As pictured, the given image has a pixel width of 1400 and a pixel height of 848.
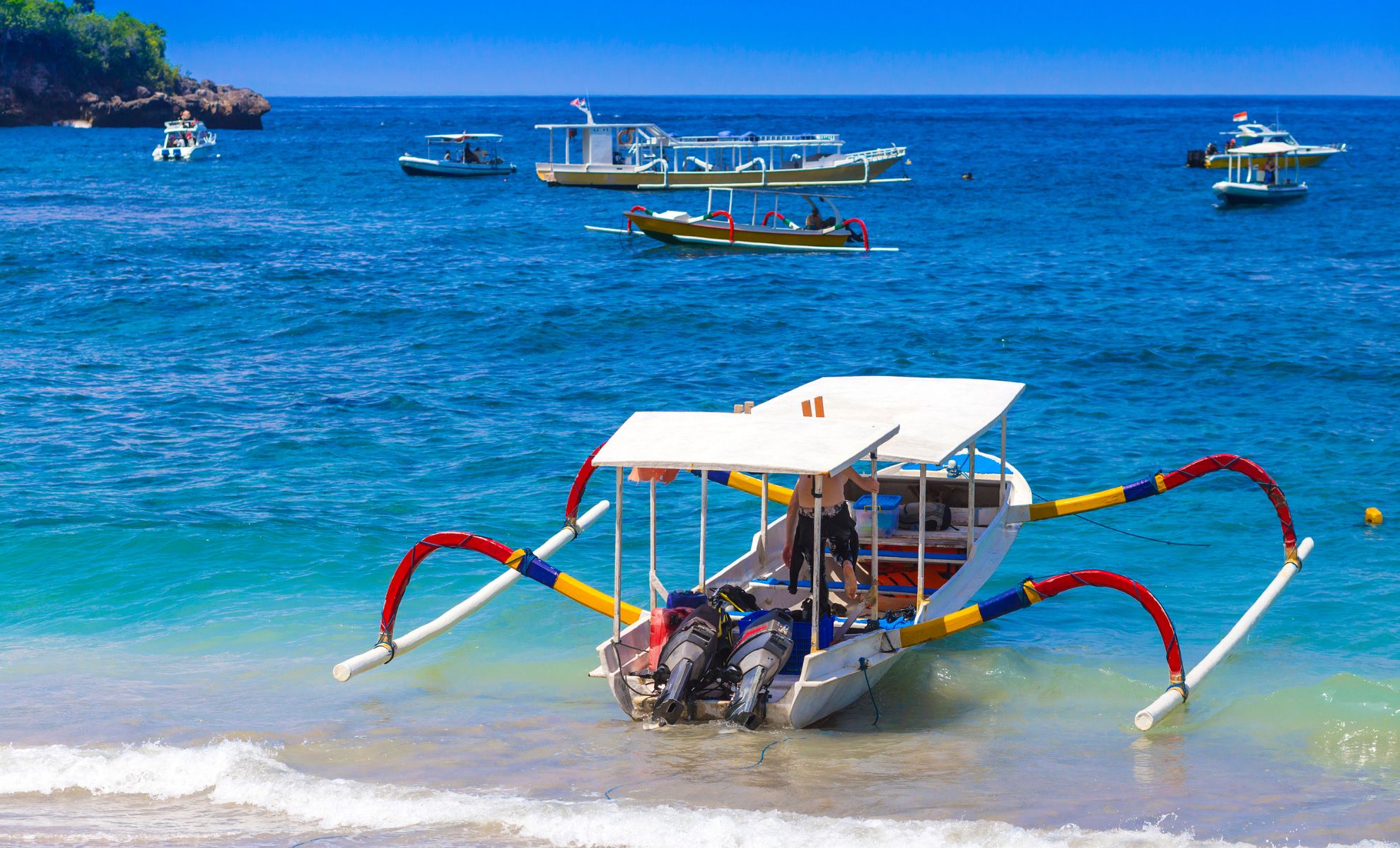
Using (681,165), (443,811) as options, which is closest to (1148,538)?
(443,811)

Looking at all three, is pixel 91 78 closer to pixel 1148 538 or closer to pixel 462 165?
pixel 462 165

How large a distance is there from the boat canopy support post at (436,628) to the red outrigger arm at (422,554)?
0.20m

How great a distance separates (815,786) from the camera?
9.10m

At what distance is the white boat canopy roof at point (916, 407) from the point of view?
10.6m

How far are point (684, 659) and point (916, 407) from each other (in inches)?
140

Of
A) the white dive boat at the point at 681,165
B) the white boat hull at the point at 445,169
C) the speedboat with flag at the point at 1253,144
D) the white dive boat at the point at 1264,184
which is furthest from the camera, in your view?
the white boat hull at the point at 445,169

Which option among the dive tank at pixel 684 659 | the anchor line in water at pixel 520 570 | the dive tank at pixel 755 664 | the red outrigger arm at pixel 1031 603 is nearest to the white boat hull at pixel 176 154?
the anchor line in water at pixel 520 570

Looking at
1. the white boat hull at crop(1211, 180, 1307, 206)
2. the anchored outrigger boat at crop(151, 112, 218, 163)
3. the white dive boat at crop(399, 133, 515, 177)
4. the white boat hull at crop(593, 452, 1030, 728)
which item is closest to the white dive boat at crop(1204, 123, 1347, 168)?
the white boat hull at crop(1211, 180, 1307, 206)

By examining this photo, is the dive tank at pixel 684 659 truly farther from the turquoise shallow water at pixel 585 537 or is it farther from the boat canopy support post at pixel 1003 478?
the boat canopy support post at pixel 1003 478

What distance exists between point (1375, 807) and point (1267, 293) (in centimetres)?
2599

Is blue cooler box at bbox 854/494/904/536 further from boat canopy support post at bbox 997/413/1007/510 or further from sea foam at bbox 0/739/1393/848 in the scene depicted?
sea foam at bbox 0/739/1393/848

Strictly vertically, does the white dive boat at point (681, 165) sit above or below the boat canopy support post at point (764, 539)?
above

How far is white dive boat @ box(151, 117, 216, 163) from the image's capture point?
87625 millimetres

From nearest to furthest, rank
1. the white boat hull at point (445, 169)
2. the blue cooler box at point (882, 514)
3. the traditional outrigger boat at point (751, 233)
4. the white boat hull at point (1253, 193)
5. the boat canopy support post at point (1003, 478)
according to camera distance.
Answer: the blue cooler box at point (882, 514) → the boat canopy support post at point (1003, 478) → the traditional outrigger boat at point (751, 233) → the white boat hull at point (1253, 193) → the white boat hull at point (445, 169)
